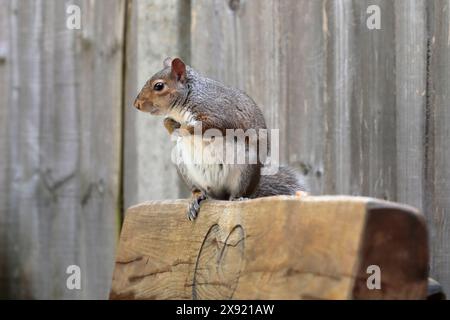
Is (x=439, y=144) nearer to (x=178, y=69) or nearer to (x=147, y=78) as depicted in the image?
(x=178, y=69)

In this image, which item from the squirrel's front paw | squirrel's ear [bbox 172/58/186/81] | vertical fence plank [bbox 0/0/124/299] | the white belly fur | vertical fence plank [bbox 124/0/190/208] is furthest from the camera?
vertical fence plank [bbox 0/0/124/299]

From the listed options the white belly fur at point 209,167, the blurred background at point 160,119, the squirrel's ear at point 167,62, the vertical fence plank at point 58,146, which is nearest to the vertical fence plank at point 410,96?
the blurred background at point 160,119

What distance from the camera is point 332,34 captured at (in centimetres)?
278

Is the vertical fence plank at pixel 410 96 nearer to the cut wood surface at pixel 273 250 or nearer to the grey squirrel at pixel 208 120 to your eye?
the grey squirrel at pixel 208 120

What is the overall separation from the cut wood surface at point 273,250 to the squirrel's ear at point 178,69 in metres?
0.75

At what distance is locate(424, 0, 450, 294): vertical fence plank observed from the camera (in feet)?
8.06

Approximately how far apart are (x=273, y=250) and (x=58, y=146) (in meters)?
1.99

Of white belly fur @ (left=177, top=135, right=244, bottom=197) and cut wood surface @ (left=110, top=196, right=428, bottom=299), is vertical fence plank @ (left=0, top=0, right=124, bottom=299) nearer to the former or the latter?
white belly fur @ (left=177, top=135, right=244, bottom=197)

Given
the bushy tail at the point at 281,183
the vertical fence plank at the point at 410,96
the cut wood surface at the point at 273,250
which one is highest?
the vertical fence plank at the point at 410,96

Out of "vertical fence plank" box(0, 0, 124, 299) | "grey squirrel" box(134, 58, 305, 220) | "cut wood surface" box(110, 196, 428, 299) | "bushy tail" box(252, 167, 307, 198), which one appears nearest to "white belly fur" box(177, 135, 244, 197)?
"grey squirrel" box(134, 58, 305, 220)

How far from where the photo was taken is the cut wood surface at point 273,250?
4.67ft

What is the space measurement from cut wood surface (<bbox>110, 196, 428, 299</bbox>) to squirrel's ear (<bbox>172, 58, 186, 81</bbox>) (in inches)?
29.3

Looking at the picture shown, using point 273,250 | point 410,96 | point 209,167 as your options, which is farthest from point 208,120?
point 273,250

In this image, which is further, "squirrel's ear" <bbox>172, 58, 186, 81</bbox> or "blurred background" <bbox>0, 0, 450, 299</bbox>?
"squirrel's ear" <bbox>172, 58, 186, 81</bbox>
